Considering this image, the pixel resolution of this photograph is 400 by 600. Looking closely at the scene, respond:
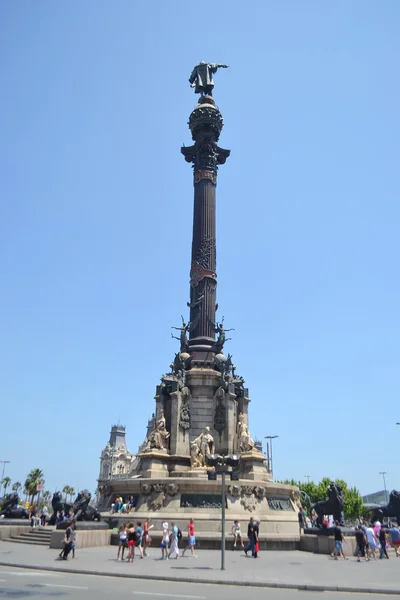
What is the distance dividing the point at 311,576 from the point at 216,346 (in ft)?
76.6

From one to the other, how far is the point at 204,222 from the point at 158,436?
61.3 ft

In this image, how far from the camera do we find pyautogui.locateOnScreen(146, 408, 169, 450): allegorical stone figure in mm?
33297

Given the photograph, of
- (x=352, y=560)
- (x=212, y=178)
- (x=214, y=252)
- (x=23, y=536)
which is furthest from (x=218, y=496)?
(x=212, y=178)

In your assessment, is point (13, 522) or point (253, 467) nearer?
point (13, 522)

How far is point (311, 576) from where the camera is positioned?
1625 centimetres

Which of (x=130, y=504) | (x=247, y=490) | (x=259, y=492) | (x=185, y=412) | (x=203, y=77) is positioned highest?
(x=203, y=77)

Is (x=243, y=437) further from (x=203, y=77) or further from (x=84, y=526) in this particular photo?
(x=203, y=77)

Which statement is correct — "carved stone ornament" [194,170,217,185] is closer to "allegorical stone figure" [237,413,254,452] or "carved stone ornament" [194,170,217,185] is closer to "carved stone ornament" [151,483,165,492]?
"allegorical stone figure" [237,413,254,452]

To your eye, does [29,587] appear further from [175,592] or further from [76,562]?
[76,562]

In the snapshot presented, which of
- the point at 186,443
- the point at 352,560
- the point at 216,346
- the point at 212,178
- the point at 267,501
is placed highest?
the point at 212,178

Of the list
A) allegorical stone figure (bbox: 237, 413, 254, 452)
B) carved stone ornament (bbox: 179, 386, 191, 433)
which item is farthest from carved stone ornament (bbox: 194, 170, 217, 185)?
allegorical stone figure (bbox: 237, 413, 254, 452)

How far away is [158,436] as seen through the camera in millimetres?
33531

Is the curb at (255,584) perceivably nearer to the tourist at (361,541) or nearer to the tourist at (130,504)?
the tourist at (361,541)

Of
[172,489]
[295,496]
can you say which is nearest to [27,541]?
[172,489]
